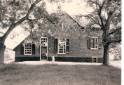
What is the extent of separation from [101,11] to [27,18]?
187 cm

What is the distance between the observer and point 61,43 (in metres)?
7.04

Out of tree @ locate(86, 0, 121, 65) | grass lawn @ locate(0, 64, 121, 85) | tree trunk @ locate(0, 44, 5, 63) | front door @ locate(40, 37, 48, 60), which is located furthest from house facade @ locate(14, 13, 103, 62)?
tree trunk @ locate(0, 44, 5, 63)

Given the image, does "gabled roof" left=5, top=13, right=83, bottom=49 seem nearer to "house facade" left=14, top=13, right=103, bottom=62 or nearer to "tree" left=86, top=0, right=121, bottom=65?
"house facade" left=14, top=13, right=103, bottom=62

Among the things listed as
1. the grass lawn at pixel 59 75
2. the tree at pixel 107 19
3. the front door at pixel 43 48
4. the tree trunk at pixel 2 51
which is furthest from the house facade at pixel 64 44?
the tree trunk at pixel 2 51

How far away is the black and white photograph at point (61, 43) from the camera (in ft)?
21.9

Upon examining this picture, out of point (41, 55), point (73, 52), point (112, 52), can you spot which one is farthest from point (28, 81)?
point (112, 52)

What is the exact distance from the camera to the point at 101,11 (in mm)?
7051

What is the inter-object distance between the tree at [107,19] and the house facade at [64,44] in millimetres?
129

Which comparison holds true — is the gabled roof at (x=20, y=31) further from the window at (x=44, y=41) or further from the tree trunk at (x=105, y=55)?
the tree trunk at (x=105, y=55)

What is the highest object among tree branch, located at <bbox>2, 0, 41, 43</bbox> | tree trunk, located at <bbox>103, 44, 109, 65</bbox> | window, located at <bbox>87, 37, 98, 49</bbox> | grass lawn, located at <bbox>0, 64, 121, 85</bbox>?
tree branch, located at <bbox>2, 0, 41, 43</bbox>

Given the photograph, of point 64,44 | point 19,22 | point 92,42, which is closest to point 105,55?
point 92,42

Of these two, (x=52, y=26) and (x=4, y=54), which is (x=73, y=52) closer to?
(x=52, y=26)

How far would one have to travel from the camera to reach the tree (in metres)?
6.80

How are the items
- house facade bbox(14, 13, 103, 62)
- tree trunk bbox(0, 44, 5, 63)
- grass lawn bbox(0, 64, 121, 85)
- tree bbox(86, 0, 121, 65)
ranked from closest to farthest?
grass lawn bbox(0, 64, 121, 85) < tree bbox(86, 0, 121, 65) < house facade bbox(14, 13, 103, 62) < tree trunk bbox(0, 44, 5, 63)
